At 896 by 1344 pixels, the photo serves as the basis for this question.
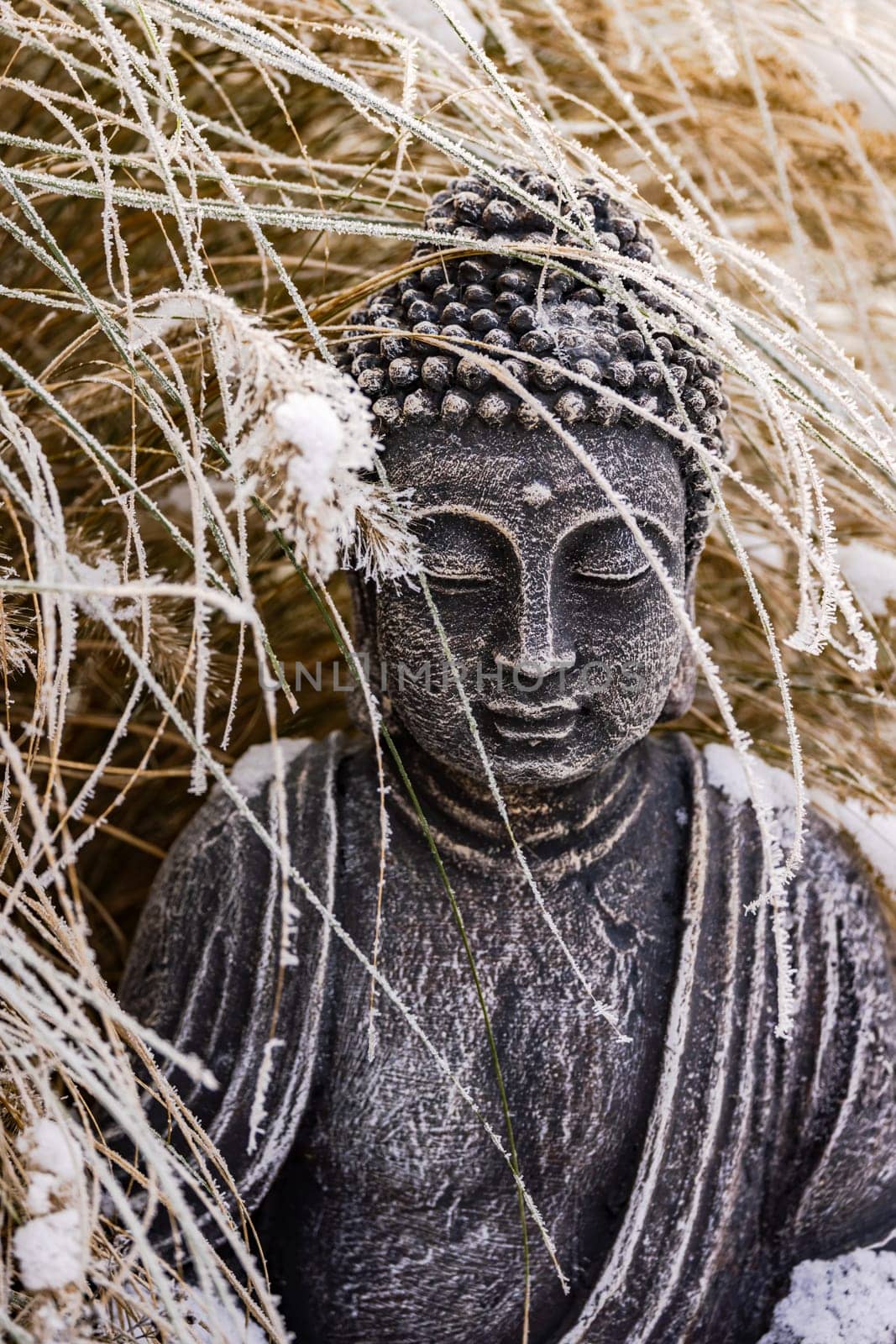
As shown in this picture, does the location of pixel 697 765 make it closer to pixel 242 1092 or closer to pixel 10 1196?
pixel 242 1092

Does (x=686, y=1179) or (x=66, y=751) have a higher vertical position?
(x=66, y=751)

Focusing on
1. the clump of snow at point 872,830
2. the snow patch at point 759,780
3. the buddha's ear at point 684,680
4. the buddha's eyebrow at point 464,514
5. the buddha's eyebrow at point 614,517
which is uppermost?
the buddha's eyebrow at point 464,514

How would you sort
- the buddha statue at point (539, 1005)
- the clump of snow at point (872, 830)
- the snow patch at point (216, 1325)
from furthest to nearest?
the clump of snow at point (872, 830) → the buddha statue at point (539, 1005) → the snow patch at point (216, 1325)

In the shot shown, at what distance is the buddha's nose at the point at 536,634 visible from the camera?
3.44 ft

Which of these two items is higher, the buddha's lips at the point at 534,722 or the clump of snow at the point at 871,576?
the clump of snow at the point at 871,576

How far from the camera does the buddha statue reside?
115 cm

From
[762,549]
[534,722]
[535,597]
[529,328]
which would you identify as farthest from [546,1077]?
[762,549]

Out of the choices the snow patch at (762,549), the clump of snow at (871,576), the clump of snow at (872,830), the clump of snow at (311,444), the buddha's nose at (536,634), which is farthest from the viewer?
the snow patch at (762,549)

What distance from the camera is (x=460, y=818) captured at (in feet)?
4.15

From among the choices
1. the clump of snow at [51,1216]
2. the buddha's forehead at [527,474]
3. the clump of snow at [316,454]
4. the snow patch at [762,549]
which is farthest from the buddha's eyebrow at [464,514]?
the snow patch at [762,549]

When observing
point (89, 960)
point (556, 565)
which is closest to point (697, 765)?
point (556, 565)

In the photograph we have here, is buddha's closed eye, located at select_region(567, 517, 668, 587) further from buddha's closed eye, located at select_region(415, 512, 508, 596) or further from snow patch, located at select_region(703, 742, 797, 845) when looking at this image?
snow patch, located at select_region(703, 742, 797, 845)

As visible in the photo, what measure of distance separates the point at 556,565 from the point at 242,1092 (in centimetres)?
58

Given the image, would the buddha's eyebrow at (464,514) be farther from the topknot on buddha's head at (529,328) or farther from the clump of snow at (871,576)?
the clump of snow at (871,576)
